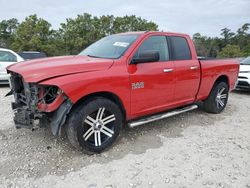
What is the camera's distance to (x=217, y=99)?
18.9 feet

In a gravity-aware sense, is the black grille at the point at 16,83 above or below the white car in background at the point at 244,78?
above

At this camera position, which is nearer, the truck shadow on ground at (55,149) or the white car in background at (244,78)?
the truck shadow on ground at (55,149)

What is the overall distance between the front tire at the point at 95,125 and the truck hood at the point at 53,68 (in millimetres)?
494

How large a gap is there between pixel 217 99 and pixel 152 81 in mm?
2533

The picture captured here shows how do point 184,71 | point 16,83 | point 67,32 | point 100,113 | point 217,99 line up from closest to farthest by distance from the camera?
point 100,113 → point 16,83 → point 184,71 → point 217,99 → point 67,32

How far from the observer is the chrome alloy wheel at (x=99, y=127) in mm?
3506

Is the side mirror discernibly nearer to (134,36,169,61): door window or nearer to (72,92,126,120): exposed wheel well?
(134,36,169,61): door window

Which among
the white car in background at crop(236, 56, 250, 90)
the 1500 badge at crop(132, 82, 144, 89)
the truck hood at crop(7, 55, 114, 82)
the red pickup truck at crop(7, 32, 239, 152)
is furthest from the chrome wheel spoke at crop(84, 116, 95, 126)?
the white car in background at crop(236, 56, 250, 90)

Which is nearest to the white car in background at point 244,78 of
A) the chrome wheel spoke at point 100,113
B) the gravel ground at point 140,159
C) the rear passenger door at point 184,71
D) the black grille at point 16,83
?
the gravel ground at point 140,159

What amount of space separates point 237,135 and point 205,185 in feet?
6.47

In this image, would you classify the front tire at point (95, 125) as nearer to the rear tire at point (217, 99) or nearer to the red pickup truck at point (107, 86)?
the red pickup truck at point (107, 86)

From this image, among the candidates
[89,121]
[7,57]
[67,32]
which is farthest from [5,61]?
[67,32]

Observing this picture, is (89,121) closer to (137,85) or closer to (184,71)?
(137,85)

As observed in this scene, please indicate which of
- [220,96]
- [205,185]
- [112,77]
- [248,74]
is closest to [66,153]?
[112,77]
